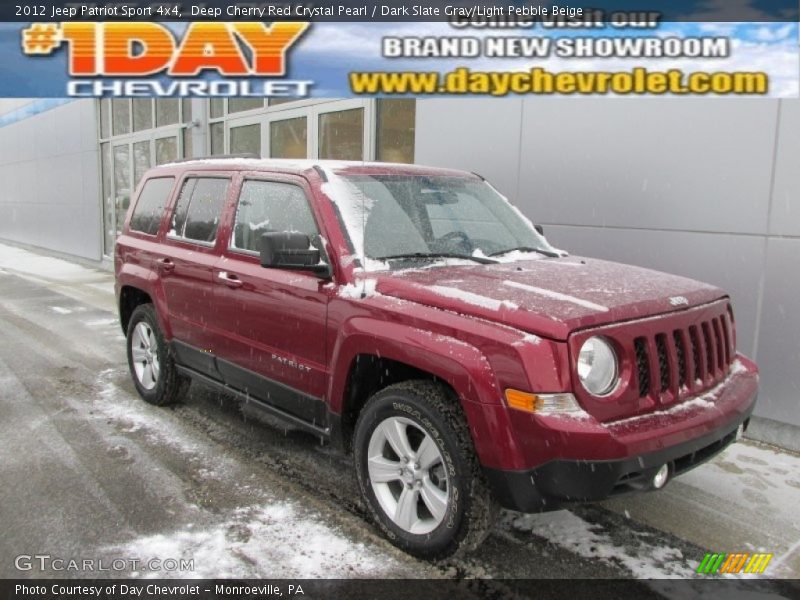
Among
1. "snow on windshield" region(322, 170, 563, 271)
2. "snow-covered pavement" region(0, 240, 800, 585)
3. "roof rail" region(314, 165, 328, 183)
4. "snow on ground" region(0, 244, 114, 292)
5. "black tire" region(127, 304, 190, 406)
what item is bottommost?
"snow on ground" region(0, 244, 114, 292)

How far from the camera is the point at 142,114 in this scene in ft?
50.1

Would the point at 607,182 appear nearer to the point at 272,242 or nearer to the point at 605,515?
the point at 605,515

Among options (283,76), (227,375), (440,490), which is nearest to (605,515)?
(440,490)

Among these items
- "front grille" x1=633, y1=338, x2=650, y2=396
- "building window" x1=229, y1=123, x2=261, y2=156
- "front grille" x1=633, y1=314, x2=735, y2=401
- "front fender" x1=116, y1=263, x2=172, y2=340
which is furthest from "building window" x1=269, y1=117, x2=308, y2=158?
"front grille" x1=633, y1=338, x2=650, y2=396

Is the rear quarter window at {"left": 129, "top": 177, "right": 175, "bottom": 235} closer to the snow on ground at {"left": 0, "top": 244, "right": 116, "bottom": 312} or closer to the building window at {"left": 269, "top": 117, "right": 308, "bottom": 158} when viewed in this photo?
the building window at {"left": 269, "top": 117, "right": 308, "bottom": 158}

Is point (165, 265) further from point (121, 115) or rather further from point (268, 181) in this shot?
point (121, 115)

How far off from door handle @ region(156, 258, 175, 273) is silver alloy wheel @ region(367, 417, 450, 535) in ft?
8.04

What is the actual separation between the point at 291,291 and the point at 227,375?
3.30ft

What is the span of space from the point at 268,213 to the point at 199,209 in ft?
3.17

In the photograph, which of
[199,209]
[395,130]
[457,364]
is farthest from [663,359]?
[395,130]

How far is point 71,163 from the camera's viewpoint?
716 inches

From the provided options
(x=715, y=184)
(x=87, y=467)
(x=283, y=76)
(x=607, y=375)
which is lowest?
(x=87, y=467)

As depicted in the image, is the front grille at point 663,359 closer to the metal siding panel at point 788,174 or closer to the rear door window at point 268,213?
the rear door window at point 268,213

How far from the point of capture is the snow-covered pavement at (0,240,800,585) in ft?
10.4
